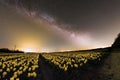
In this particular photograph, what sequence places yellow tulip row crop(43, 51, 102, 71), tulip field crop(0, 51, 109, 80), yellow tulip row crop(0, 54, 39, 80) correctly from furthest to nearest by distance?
1. yellow tulip row crop(43, 51, 102, 71)
2. tulip field crop(0, 51, 109, 80)
3. yellow tulip row crop(0, 54, 39, 80)

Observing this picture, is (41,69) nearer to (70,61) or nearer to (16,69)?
(16,69)

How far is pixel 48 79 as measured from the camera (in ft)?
25.6

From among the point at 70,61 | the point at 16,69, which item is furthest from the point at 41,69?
the point at 70,61

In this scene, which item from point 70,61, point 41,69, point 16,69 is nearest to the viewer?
point 16,69

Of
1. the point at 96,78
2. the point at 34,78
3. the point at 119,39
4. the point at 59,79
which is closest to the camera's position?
the point at 34,78

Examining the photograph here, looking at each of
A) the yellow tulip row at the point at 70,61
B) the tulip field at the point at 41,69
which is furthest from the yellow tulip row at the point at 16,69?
the yellow tulip row at the point at 70,61

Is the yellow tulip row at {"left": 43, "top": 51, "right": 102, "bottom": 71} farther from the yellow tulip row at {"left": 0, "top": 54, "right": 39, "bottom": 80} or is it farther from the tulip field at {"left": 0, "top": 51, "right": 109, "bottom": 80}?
the yellow tulip row at {"left": 0, "top": 54, "right": 39, "bottom": 80}

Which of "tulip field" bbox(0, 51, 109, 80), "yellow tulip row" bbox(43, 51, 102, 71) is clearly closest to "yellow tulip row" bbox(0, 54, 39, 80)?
"tulip field" bbox(0, 51, 109, 80)

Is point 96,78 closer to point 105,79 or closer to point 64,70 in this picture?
point 105,79

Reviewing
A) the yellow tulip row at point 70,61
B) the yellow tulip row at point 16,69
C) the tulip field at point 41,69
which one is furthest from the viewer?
the yellow tulip row at point 70,61

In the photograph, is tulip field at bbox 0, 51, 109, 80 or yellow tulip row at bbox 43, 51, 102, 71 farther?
yellow tulip row at bbox 43, 51, 102, 71

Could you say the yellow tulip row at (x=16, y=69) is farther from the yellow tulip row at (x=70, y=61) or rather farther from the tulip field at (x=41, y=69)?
the yellow tulip row at (x=70, y=61)

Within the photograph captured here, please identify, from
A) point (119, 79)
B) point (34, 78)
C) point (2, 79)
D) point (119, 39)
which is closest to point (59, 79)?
point (34, 78)

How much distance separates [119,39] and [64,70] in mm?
41222
